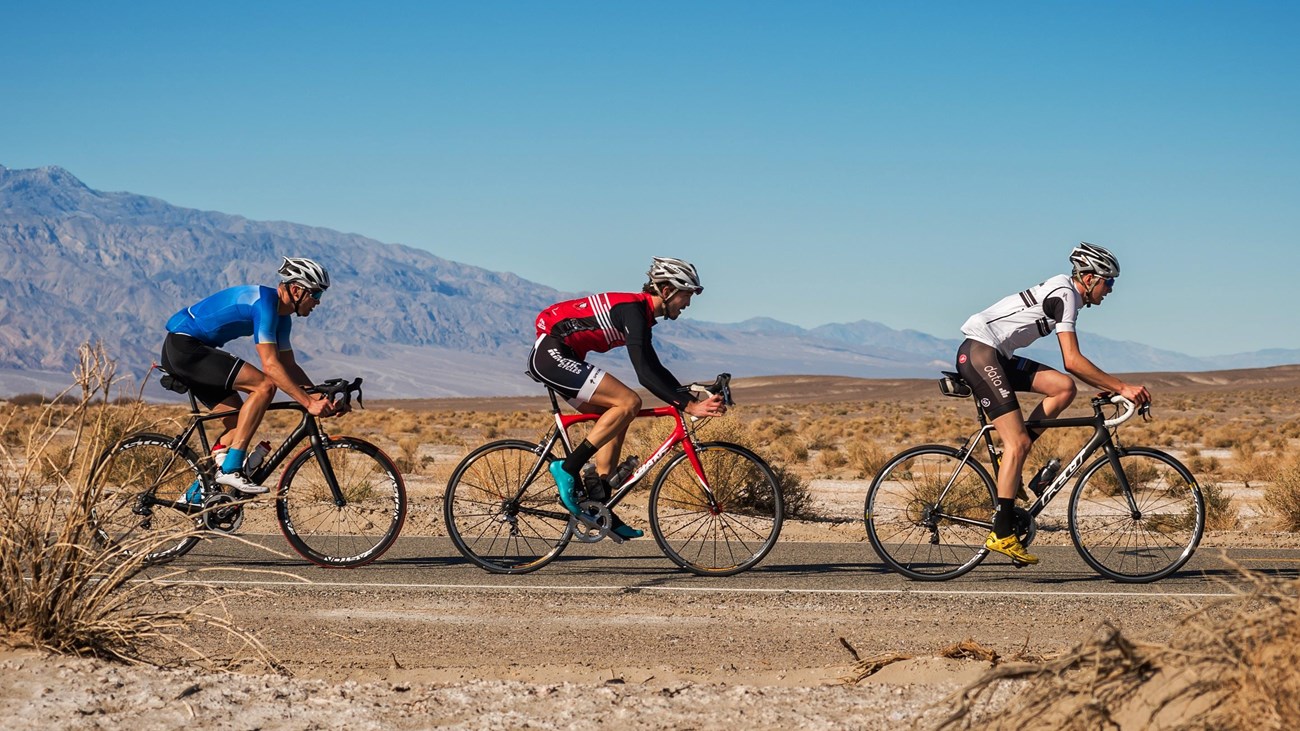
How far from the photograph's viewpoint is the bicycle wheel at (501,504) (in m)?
9.12

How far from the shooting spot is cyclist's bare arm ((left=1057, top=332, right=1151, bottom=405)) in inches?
336

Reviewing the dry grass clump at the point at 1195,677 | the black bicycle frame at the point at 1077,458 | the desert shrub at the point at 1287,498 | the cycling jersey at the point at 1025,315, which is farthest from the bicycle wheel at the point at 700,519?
the desert shrub at the point at 1287,498

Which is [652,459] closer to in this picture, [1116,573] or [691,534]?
[691,534]

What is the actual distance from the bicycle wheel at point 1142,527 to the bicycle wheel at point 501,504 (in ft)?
12.4

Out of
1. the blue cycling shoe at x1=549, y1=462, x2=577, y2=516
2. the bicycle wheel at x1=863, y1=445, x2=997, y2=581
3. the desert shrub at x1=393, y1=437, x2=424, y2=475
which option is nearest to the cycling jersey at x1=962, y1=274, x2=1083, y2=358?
the bicycle wheel at x1=863, y1=445, x2=997, y2=581

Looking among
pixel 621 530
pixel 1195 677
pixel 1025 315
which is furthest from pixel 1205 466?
pixel 1195 677

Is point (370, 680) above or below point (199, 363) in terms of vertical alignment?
below

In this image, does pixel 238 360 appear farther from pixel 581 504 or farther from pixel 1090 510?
pixel 1090 510

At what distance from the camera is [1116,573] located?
29.8 feet

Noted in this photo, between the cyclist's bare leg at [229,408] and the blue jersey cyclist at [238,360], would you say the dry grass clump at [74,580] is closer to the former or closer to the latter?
the blue jersey cyclist at [238,360]

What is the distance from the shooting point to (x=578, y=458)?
29.0ft

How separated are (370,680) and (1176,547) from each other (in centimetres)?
602

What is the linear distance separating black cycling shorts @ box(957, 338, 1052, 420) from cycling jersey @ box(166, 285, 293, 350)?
15.7 feet

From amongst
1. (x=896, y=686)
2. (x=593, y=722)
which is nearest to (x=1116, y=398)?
(x=896, y=686)
